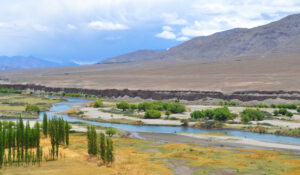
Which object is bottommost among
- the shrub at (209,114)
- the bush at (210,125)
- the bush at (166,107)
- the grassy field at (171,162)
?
the grassy field at (171,162)

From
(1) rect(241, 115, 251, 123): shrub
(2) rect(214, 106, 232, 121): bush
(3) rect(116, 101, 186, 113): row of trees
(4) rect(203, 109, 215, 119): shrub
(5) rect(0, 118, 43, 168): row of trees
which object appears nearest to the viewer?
(5) rect(0, 118, 43, 168): row of trees

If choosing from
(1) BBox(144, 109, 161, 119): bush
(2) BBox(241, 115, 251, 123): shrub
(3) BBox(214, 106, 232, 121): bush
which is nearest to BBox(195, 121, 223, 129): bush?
(3) BBox(214, 106, 232, 121): bush

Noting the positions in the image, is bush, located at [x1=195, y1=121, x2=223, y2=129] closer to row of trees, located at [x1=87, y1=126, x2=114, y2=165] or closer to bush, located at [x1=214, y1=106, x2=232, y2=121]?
bush, located at [x1=214, y1=106, x2=232, y2=121]

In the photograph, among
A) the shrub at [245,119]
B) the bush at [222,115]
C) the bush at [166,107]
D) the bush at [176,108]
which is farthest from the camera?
the bush at [166,107]

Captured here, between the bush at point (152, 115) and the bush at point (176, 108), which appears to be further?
the bush at point (176, 108)

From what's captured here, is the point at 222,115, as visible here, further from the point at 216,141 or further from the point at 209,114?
the point at 216,141

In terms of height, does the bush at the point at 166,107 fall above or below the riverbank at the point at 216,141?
above

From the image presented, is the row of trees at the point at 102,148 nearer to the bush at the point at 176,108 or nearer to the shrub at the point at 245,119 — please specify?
the shrub at the point at 245,119

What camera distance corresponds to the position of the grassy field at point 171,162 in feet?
84.4

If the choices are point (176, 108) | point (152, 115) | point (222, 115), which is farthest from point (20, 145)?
point (176, 108)

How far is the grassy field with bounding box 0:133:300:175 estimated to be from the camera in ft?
84.4

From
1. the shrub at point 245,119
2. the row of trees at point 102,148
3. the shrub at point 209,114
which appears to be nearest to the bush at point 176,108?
the shrub at point 209,114

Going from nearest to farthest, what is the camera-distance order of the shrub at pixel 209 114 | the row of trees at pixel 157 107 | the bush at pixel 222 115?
the bush at pixel 222 115 < the shrub at pixel 209 114 < the row of trees at pixel 157 107

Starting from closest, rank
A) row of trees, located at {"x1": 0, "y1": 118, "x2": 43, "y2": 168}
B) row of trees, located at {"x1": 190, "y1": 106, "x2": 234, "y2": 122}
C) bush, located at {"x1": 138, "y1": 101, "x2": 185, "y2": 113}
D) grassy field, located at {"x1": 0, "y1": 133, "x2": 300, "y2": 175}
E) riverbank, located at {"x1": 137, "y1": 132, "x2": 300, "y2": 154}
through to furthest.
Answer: grassy field, located at {"x1": 0, "y1": 133, "x2": 300, "y2": 175} → row of trees, located at {"x1": 0, "y1": 118, "x2": 43, "y2": 168} → riverbank, located at {"x1": 137, "y1": 132, "x2": 300, "y2": 154} → row of trees, located at {"x1": 190, "y1": 106, "x2": 234, "y2": 122} → bush, located at {"x1": 138, "y1": 101, "x2": 185, "y2": 113}
